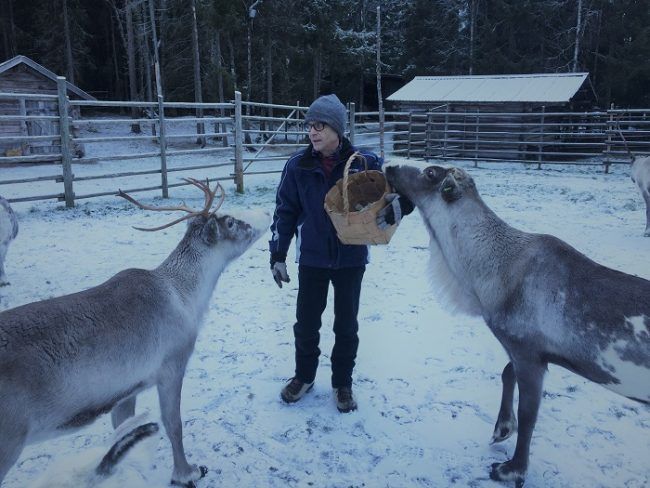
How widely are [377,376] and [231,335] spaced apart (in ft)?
3.89

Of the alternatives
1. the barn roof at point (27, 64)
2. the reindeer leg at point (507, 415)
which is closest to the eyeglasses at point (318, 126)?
the reindeer leg at point (507, 415)

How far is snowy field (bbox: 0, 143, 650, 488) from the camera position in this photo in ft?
8.61

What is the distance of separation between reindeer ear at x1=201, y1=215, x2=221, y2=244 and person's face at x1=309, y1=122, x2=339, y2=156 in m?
0.69

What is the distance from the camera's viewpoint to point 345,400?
3.14 meters

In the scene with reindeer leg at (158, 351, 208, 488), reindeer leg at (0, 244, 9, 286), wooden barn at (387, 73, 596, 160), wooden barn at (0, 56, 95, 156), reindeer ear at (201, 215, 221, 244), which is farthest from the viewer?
wooden barn at (387, 73, 596, 160)

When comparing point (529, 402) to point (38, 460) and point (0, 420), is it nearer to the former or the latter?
point (0, 420)

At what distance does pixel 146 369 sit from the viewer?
2.33m

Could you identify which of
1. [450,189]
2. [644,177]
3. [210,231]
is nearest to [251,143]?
[644,177]

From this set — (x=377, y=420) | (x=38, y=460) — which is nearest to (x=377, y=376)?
(x=377, y=420)

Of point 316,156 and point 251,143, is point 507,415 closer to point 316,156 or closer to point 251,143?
point 316,156

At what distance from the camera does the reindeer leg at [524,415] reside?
2486mm

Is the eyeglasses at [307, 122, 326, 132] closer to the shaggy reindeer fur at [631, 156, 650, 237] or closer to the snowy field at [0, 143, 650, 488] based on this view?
the snowy field at [0, 143, 650, 488]

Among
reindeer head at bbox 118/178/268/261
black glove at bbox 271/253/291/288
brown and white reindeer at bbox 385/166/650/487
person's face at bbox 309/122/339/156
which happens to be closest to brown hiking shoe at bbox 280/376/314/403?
black glove at bbox 271/253/291/288

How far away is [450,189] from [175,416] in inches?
68.8
